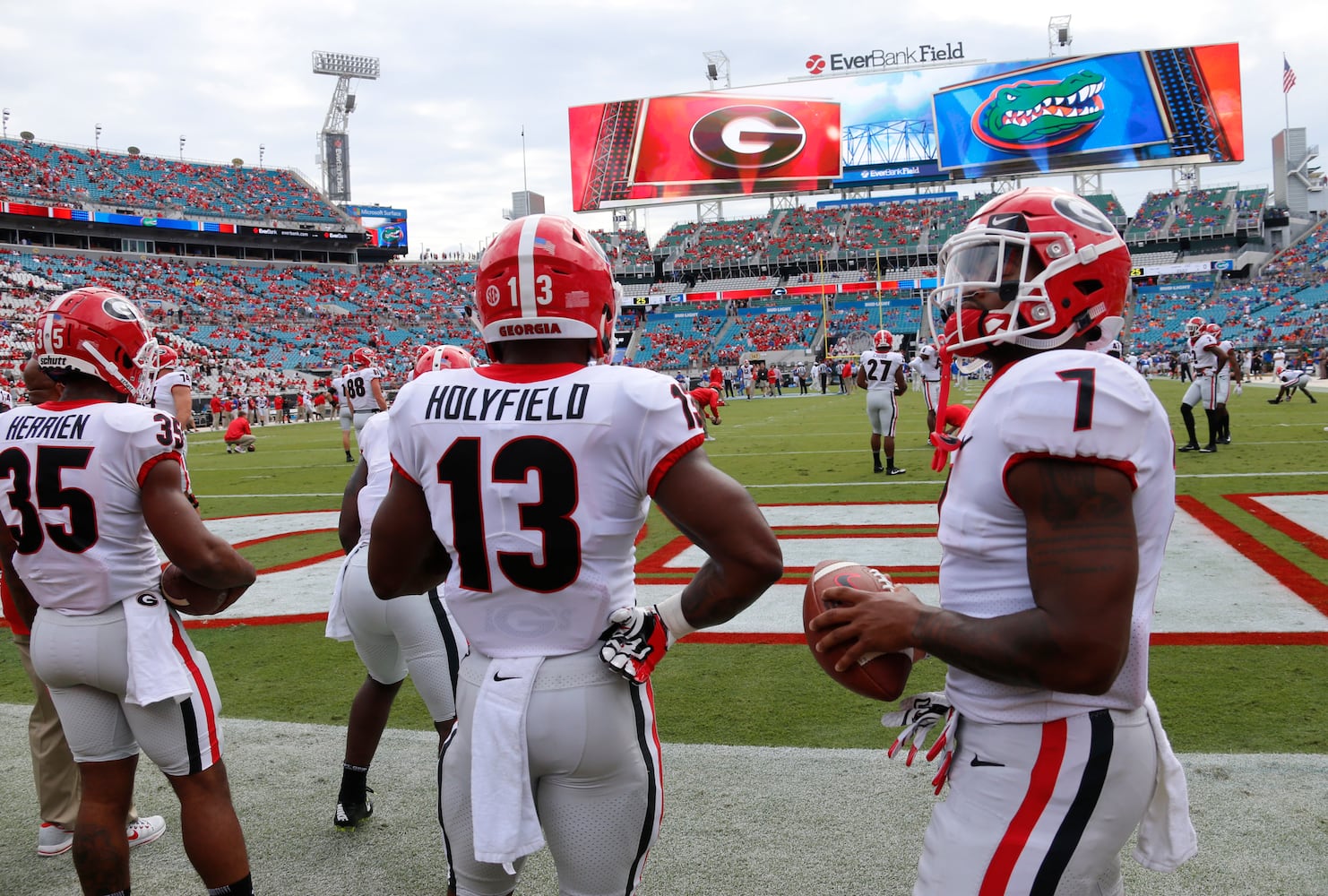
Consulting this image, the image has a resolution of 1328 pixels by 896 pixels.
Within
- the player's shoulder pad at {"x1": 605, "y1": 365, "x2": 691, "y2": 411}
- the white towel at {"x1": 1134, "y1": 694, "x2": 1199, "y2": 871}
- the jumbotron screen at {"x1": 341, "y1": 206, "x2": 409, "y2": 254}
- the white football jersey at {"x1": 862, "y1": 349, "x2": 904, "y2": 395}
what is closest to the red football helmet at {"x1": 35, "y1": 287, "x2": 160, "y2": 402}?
the player's shoulder pad at {"x1": 605, "y1": 365, "x2": 691, "y2": 411}

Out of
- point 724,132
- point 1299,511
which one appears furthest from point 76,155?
point 1299,511

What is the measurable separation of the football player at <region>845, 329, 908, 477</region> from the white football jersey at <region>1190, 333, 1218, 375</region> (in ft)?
12.5

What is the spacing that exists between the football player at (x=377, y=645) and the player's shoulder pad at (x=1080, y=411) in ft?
7.20

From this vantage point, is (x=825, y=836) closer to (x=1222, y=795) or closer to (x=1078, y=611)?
(x=1222, y=795)

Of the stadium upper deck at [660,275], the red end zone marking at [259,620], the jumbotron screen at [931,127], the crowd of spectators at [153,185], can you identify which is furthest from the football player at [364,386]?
the crowd of spectators at [153,185]

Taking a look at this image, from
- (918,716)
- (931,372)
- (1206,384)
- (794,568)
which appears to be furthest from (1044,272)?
(931,372)

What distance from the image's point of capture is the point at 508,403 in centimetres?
202

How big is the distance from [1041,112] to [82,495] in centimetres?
4965

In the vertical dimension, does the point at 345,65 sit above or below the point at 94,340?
above

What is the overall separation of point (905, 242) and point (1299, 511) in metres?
51.3

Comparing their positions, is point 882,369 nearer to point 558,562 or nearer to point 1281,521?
point 1281,521

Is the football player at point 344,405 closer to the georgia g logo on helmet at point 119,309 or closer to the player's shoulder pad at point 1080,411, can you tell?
the georgia g logo on helmet at point 119,309

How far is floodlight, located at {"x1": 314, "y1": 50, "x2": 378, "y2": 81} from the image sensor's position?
69.1 m

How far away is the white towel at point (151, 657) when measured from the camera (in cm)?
263
